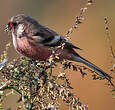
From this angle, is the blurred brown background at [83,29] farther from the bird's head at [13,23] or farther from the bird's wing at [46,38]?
the bird's head at [13,23]

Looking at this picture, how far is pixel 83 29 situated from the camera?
9.67 m

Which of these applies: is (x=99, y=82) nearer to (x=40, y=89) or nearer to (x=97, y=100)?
(x=97, y=100)

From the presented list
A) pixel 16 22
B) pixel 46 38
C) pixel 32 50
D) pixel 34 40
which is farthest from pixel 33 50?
pixel 16 22

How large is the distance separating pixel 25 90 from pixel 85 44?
6.77 m

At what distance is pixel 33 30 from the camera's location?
4.03 meters

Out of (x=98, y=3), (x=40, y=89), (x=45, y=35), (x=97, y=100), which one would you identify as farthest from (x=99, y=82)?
(x=40, y=89)

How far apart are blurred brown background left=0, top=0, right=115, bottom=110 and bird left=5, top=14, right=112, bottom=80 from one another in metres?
2.33

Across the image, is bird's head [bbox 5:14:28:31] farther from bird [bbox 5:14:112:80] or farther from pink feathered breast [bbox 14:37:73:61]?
pink feathered breast [bbox 14:37:73:61]

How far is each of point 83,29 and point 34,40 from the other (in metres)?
5.86

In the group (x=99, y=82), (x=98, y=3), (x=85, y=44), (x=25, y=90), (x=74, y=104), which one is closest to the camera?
(x=74, y=104)

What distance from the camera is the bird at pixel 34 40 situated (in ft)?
12.3

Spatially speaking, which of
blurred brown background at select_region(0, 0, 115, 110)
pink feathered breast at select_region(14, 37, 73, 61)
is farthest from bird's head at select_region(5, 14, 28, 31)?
blurred brown background at select_region(0, 0, 115, 110)

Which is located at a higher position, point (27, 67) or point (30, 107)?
point (27, 67)

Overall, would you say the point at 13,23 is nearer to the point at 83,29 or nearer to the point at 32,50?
the point at 32,50
